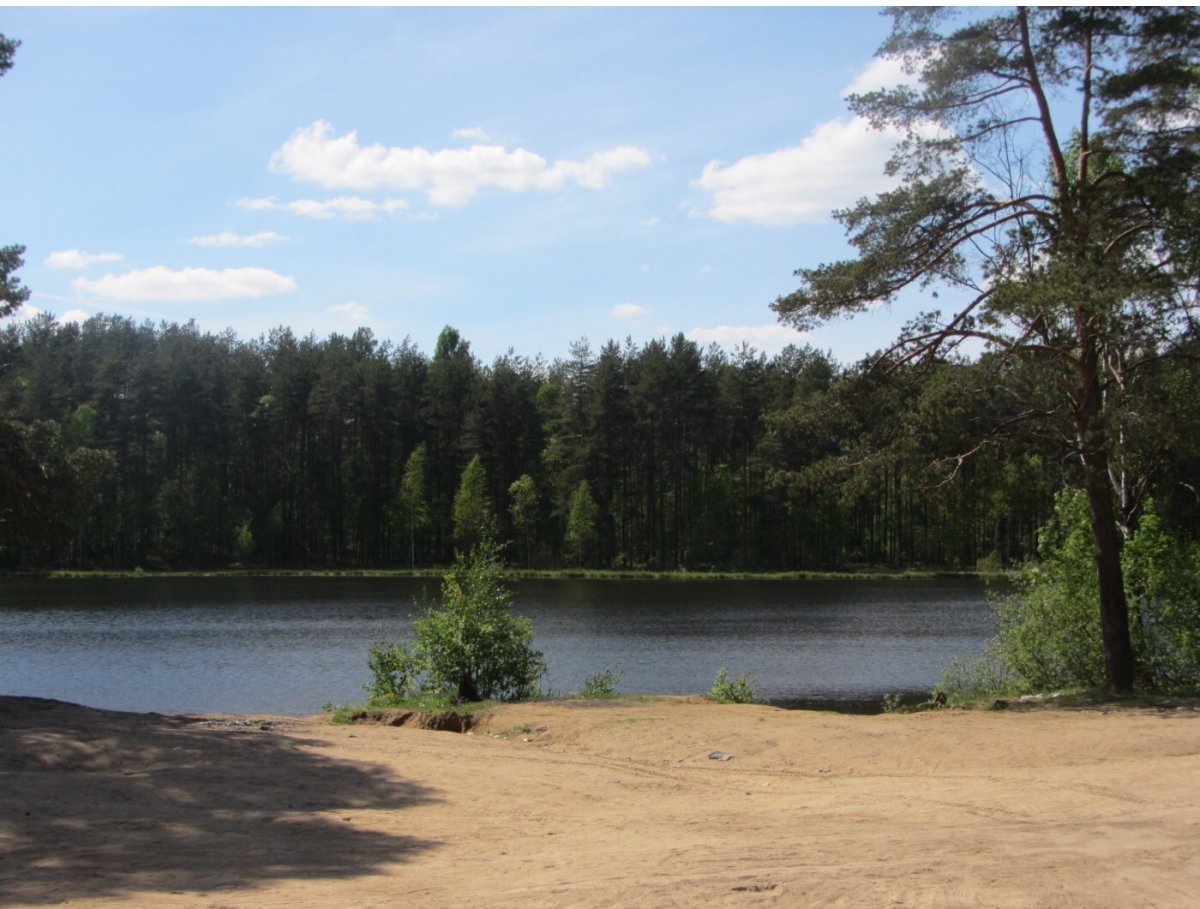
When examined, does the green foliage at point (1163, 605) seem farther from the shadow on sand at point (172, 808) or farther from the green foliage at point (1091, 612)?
the shadow on sand at point (172, 808)

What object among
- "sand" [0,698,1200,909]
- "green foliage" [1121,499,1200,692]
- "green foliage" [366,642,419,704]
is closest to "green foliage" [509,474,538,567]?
"green foliage" [366,642,419,704]

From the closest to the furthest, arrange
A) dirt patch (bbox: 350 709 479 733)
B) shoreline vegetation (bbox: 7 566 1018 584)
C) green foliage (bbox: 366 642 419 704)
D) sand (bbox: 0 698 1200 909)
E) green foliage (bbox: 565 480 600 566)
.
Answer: sand (bbox: 0 698 1200 909)
dirt patch (bbox: 350 709 479 733)
green foliage (bbox: 366 642 419 704)
shoreline vegetation (bbox: 7 566 1018 584)
green foliage (bbox: 565 480 600 566)

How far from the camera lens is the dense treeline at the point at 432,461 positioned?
72625mm

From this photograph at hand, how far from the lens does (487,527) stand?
6806 centimetres

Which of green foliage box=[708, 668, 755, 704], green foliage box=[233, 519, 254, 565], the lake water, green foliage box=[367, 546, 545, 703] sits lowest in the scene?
the lake water

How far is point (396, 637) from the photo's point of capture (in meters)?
36.1

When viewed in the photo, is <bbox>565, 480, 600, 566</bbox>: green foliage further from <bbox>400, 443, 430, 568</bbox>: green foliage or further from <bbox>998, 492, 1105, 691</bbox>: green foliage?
<bbox>998, 492, 1105, 691</bbox>: green foliage

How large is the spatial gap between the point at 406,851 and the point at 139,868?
192 cm

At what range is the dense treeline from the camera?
2859 inches

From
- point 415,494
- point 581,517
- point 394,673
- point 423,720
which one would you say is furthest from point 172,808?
point 415,494

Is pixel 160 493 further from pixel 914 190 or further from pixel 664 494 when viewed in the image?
pixel 914 190

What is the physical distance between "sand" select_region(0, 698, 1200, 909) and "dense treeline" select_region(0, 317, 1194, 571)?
50229mm

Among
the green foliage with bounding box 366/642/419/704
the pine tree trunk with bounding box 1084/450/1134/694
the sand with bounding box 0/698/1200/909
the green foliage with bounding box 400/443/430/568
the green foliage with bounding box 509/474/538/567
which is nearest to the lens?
the sand with bounding box 0/698/1200/909

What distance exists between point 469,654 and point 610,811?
35.3ft
